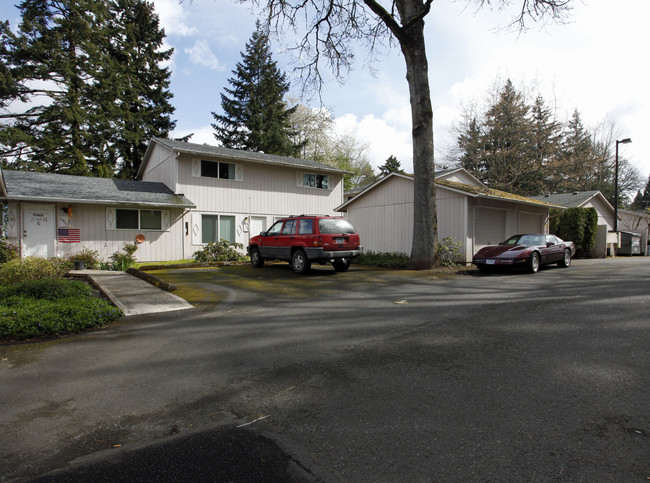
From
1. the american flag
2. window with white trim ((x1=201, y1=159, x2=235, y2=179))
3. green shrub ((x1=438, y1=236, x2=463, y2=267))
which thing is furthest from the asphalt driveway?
window with white trim ((x1=201, y1=159, x2=235, y2=179))

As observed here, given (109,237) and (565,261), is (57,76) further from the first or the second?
(565,261)

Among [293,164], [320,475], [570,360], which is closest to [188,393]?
[320,475]

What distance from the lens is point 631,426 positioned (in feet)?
8.40

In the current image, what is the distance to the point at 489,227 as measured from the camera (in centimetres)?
1688

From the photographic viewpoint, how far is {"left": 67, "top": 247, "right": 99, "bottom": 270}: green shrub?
15.1m

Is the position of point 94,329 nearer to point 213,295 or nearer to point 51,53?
point 213,295

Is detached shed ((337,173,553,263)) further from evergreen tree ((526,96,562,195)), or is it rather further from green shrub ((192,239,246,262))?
evergreen tree ((526,96,562,195))

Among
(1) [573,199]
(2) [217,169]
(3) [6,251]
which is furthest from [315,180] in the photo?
(1) [573,199]

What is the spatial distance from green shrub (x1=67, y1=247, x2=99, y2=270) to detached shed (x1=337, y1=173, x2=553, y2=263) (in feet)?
39.6

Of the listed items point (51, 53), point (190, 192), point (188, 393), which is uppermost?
point (51, 53)

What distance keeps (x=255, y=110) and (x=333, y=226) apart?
29948 millimetres

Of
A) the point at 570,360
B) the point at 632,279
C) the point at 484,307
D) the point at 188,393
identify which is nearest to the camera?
the point at 188,393

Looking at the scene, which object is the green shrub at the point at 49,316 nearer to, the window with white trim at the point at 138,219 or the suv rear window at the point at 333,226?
the suv rear window at the point at 333,226

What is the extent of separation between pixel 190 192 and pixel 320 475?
61.3 feet
